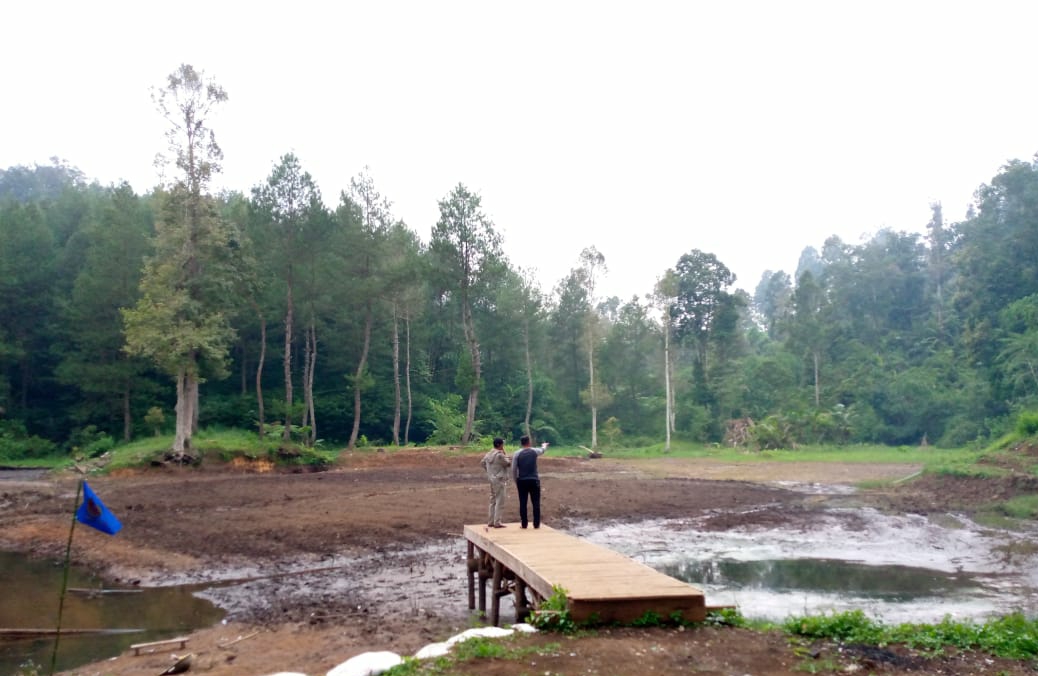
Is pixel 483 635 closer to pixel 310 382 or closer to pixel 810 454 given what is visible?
pixel 310 382

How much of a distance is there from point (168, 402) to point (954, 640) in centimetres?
4623

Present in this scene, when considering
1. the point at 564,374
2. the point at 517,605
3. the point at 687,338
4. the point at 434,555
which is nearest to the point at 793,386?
the point at 687,338

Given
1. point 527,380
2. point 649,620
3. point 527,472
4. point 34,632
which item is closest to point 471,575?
point 527,472

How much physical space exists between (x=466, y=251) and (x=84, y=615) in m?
36.3

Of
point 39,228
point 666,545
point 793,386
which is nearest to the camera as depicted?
point 666,545

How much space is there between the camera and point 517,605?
35.2ft

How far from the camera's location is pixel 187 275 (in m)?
34.9

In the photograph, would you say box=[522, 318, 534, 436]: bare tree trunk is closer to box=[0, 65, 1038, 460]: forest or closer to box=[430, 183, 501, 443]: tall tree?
box=[0, 65, 1038, 460]: forest

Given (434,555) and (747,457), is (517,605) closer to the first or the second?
(434,555)

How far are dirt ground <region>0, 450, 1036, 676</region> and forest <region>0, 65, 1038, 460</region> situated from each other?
8037 mm

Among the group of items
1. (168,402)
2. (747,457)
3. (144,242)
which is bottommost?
(747,457)

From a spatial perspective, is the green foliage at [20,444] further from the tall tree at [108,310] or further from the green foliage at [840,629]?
the green foliage at [840,629]

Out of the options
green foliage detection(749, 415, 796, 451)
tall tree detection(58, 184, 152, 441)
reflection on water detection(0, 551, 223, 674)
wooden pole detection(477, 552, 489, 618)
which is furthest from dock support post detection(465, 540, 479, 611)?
green foliage detection(749, 415, 796, 451)

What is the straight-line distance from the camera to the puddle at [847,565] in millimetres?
12484
